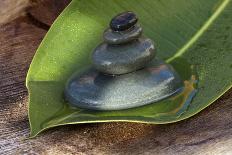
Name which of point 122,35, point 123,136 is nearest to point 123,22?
point 122,35

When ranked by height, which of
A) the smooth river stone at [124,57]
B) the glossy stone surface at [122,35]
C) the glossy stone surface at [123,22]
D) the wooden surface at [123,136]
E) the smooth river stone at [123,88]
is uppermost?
the glossy stone surface at [123,22]

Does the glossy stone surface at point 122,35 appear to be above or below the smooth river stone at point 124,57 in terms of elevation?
Result: above

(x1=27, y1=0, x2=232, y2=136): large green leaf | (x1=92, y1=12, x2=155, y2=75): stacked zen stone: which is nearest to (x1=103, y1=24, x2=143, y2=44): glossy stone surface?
(x1=92, y1=12, x2=155, y2=75): stacked zen stone

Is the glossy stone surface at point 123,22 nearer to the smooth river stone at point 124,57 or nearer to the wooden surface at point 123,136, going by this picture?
the smooth river stone at point 124,57

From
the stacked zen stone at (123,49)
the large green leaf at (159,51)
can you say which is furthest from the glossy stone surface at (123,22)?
the large green leaf at (159,51)

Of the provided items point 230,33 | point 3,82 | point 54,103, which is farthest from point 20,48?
point 230,33

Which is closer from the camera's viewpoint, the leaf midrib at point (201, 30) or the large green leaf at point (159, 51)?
the large green leaf at point (159, 51)

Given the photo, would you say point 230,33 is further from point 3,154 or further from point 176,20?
point 3,154
